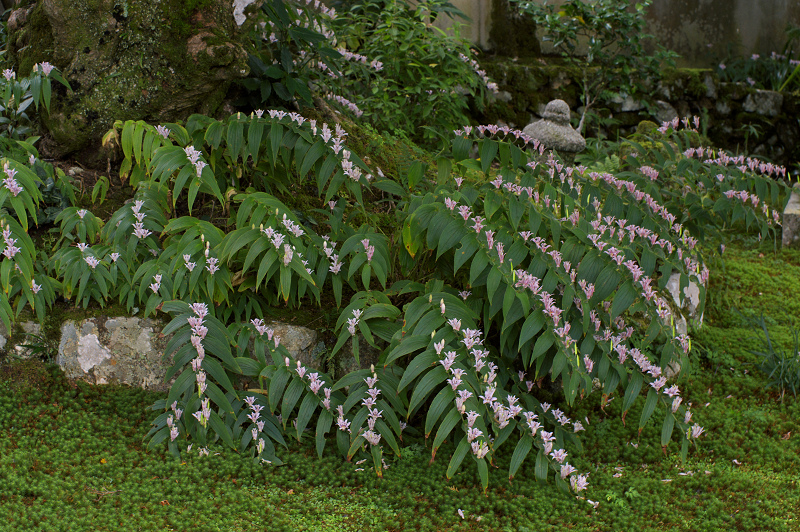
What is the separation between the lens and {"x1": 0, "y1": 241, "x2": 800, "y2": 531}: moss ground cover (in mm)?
2342

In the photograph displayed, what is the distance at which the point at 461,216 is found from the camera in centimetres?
274

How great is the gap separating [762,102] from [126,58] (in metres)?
8.42

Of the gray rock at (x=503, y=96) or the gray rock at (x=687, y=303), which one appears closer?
the gray rock at (x=687, y=303)

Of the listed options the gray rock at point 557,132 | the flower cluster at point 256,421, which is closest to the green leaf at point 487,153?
the flower cluster at point 256,421

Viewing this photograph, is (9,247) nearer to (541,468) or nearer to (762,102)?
(541,468)

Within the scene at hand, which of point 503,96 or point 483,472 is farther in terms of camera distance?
point 503,96

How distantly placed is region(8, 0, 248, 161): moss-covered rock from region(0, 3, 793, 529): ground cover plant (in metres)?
0.39

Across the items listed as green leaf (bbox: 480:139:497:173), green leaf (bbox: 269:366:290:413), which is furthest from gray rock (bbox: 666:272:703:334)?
green leaf (bbox: 269:366:290:413)

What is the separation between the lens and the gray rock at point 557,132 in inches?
255

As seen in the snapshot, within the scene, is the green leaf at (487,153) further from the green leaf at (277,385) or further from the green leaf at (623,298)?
the green leaf at (277,385)

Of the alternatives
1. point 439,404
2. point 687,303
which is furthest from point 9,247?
point 687,303

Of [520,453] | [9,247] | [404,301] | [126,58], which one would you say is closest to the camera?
[520,453]

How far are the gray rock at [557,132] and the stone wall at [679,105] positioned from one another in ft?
3.41

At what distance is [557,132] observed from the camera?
21.4ft
